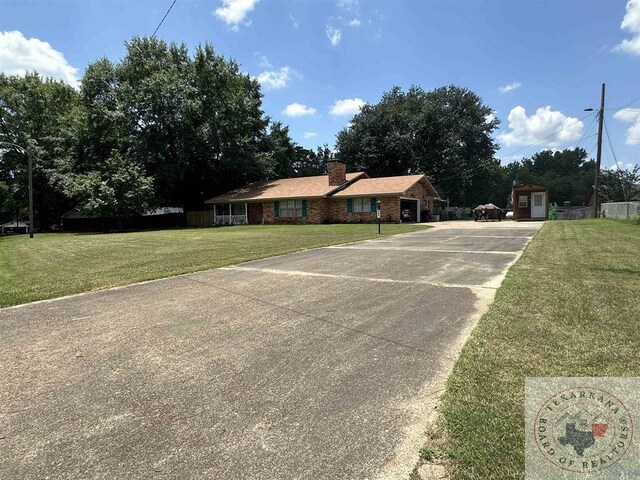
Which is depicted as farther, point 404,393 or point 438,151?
point 438,151

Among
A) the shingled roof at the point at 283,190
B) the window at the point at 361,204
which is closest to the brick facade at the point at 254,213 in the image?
the shingled roof at the point at 283,190

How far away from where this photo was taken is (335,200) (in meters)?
30.8

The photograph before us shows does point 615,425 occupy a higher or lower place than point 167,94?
lower

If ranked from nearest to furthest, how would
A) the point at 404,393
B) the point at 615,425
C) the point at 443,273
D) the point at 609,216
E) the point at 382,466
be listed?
the point at 382,466, the point at 615,425, the point at 404,393, the point at 443,273, the point at 609,216

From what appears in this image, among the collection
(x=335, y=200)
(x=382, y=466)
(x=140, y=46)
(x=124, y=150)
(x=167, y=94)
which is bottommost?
(x=382, y=466)

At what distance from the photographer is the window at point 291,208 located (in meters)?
31.3

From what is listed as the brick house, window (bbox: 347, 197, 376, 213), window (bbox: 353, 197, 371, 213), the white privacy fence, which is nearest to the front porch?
the brick house

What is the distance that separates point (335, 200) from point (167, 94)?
50.0 ft

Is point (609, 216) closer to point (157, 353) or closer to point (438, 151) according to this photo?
point (438, 151)

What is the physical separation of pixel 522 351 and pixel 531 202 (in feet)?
102

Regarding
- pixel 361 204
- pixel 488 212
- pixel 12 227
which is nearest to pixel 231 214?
pixel 361 204

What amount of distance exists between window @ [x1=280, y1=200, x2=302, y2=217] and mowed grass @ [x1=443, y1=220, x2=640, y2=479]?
82.5ft

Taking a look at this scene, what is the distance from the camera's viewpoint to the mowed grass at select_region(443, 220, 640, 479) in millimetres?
2186

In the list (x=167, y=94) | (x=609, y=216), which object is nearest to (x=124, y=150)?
(x=167, y=94)
